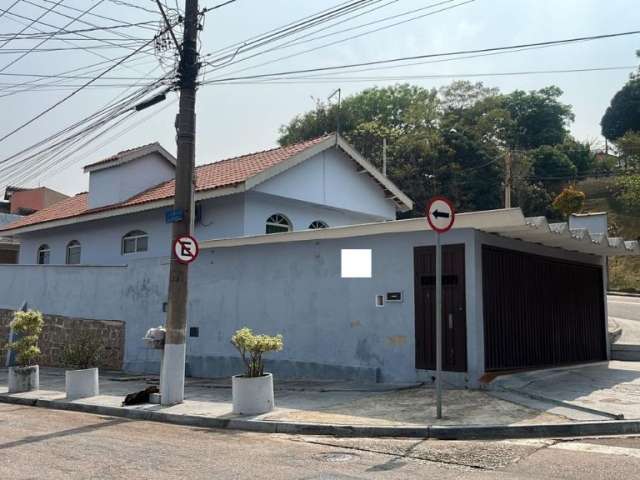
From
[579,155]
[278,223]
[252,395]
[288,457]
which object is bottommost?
[288,457]

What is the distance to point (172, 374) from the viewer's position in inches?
418

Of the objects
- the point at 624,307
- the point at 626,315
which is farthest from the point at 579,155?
the point at 626,315

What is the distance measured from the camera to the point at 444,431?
25.3 ft

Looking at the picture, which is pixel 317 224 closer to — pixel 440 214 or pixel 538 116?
pixel 440 214

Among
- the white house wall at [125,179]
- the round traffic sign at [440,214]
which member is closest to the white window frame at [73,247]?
the white house wall at [125,179]

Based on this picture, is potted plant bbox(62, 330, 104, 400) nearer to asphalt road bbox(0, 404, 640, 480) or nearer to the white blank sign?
asphalt road bbox(0, 404, 640, 480)

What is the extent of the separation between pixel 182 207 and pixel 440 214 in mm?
4822

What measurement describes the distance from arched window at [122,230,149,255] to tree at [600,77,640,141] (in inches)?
2151

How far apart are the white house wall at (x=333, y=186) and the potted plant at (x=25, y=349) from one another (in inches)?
273

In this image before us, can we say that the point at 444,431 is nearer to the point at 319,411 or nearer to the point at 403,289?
the point at 319,411

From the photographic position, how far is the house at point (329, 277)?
1127cm

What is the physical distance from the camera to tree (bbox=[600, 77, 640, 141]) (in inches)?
2416

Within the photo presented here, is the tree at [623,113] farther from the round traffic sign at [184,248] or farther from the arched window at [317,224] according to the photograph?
the round traffic sign at [184,248]

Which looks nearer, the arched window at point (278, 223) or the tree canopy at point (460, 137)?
the arched window at point (278, 223)
